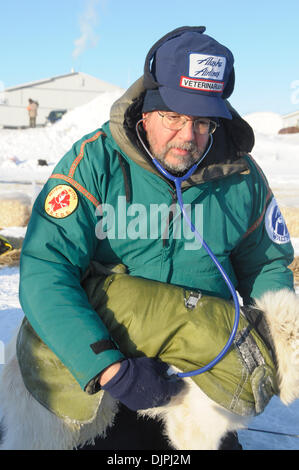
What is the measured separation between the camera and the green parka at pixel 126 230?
156 centimetres

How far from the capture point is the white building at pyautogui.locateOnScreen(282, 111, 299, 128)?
1411 inches

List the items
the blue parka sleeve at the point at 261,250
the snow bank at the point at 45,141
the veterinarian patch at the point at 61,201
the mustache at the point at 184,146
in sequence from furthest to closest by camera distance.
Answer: the snow bank at the point at 45,141 → the blue parka sleeve at the point at 261,250 → the mustache at the point at 184,146 → the veterinarian patch at the point at 61,201

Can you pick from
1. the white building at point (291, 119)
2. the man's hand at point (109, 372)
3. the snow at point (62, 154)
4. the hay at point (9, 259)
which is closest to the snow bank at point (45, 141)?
the snow at point (62, 154)

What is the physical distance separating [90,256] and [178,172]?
0.47 metres

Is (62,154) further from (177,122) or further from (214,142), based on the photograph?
(177,122)

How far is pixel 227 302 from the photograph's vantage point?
5.59 feet

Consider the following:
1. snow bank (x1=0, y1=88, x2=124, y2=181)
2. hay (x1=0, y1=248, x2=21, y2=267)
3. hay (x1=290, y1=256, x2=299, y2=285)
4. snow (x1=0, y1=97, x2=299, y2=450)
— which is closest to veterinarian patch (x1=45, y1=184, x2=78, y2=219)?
snow (x1=0, y1=97, x2=299, y2=450)

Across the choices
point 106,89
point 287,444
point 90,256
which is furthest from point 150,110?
point 106,89

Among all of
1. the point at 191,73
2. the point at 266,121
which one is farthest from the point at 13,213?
the point at 266,121

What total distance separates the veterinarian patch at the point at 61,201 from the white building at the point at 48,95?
34101 mm

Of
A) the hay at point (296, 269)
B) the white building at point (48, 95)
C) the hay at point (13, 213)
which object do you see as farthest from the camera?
the white building at point (48, 95)

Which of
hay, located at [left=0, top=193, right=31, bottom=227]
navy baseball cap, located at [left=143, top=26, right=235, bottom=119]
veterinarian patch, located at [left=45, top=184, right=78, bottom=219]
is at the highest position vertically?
navy baseball cap, located at [left=143, top=26, right=235, bottom=119]

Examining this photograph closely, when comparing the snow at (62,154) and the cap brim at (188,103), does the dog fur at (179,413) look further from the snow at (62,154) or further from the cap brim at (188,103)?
the cap brim at (188,103)

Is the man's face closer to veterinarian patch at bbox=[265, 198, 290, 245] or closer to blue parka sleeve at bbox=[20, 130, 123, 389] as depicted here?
blue parka sleeve at bbox=[20, 130, 123, 389]
